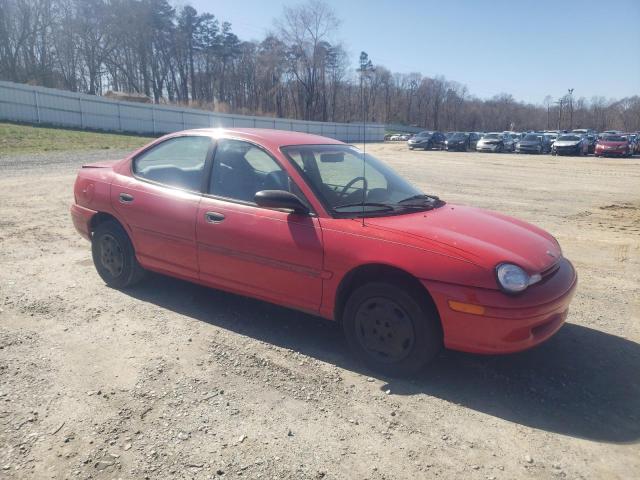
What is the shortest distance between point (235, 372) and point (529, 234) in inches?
96.1

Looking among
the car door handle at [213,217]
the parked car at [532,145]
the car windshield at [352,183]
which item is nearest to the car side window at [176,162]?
the car door handle at [213,217]

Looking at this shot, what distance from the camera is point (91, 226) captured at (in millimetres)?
4926

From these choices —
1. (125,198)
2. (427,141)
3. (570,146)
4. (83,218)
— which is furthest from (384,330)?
(427,141)

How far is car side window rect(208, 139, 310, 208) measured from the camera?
3853 millimetres

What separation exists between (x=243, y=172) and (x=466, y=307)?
216cm

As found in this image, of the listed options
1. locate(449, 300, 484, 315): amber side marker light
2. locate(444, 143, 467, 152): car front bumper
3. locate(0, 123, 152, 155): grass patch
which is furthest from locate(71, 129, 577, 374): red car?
locate(444, 143, 467, 152): car front bumper

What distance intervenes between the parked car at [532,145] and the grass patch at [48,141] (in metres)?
27.4

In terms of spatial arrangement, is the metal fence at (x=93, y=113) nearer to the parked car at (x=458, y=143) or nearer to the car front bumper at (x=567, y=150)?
the parked car at (x=458, y=143)

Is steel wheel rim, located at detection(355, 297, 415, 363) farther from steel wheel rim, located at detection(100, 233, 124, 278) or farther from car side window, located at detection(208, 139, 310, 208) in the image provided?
steel wheel rim, located at detection(100, 233, 124, 278)

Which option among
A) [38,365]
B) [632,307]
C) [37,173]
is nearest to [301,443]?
[38,365]

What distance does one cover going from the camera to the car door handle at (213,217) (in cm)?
389

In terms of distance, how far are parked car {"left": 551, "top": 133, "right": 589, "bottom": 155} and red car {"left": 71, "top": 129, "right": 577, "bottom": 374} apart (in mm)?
34422

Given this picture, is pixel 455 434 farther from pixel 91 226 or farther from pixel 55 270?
pixel 55 270

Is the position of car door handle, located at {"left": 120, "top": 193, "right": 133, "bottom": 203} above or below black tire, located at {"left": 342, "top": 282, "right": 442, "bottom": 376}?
above
